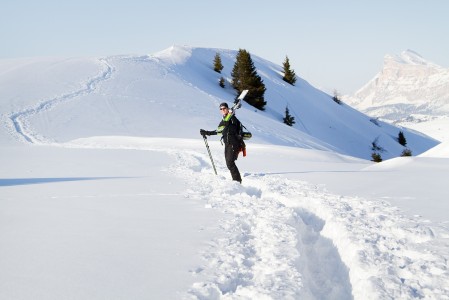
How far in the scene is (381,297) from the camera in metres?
3.30

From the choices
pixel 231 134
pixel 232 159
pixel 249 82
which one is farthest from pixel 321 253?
pixel 249 82

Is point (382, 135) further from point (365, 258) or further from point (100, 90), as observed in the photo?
point (365, 258)

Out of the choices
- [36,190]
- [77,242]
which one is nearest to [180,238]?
[77,242]

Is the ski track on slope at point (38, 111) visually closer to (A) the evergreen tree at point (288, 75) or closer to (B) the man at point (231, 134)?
(B) the man at point (231, 134)

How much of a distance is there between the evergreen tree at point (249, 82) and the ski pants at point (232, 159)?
3810 centimetres

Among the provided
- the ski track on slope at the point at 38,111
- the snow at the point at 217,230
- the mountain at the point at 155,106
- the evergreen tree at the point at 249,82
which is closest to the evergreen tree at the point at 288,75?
the mountain at the point at 155,106

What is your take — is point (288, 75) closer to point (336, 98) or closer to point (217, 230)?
point (336, 98)

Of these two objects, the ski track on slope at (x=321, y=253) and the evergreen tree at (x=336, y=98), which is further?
the evergreen tree at (x=336, y=98)

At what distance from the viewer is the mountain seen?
96.0ft

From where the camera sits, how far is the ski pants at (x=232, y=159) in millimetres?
9828

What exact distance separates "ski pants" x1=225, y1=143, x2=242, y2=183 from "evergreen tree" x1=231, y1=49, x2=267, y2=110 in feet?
125

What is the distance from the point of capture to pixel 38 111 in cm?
3173

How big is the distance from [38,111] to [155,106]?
982 centimetres

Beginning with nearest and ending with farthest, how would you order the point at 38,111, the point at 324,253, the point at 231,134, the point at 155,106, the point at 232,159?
the point at 324,253, the point at 232,159, the point at 231,134, the point at 38,111, the point at 155,106
